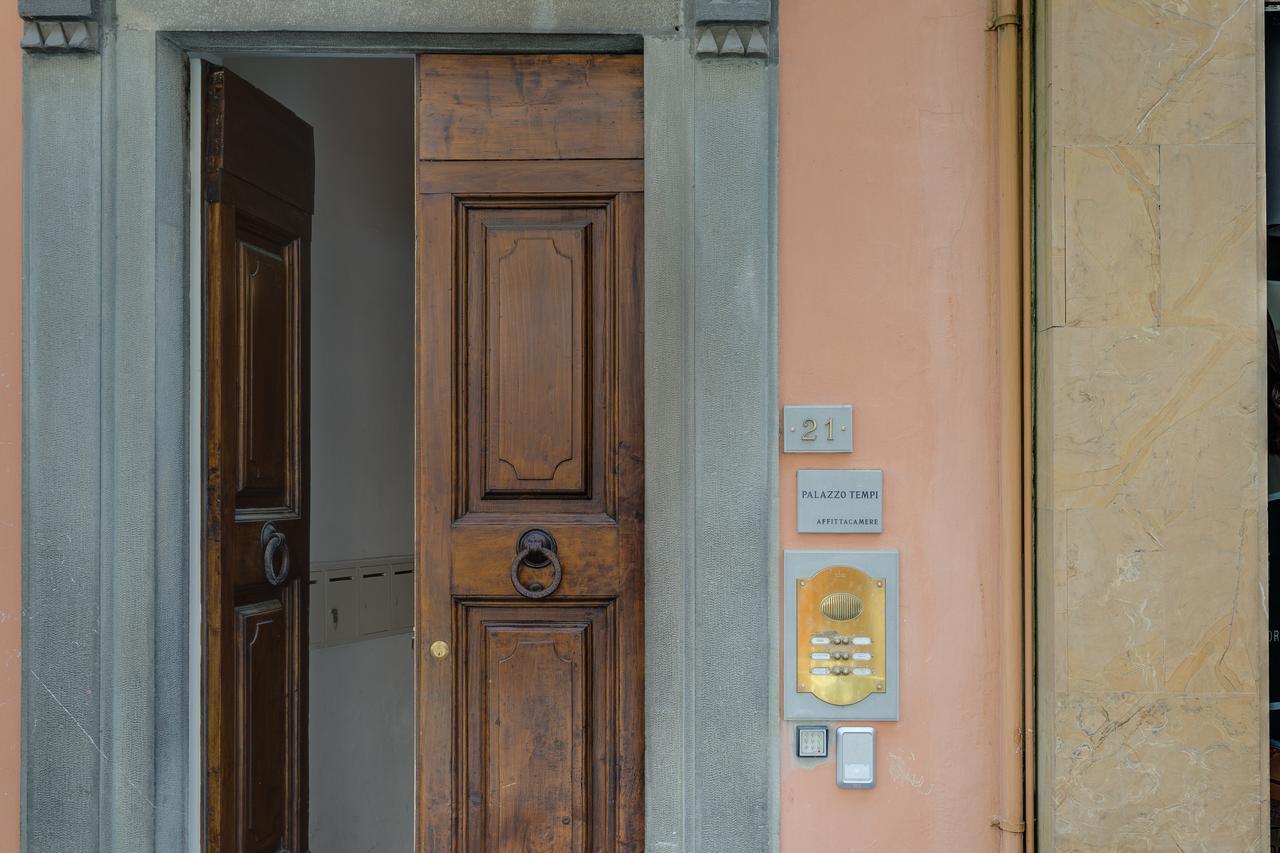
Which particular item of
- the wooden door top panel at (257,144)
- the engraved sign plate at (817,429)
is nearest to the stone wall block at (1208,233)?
the engraved sign plate at (817,429)

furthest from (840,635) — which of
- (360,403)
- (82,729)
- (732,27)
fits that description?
(360,403)

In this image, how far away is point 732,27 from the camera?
2.87 metres

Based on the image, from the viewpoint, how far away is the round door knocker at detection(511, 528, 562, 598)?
2910 mm

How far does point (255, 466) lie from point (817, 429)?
1.67 metres

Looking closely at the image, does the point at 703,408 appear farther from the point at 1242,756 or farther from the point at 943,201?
the point at 1242,756

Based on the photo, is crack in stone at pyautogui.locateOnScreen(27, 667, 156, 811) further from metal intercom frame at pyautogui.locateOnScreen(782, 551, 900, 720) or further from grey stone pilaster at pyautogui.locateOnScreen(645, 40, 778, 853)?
metal intercom frame at pyautogui.locateOnScreen(782, 551, 900, 720)

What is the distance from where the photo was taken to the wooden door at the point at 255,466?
120 inches

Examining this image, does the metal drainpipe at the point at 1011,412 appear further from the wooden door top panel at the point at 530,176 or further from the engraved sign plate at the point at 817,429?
the wooden door top panel at the point at 530,176

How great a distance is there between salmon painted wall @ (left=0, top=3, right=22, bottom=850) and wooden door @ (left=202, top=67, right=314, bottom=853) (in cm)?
47

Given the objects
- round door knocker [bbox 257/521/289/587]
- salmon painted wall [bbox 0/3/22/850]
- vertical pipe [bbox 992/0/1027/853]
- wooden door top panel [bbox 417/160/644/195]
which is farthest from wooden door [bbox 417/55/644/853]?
salmon painted wall [bbox 0/3/22/850]

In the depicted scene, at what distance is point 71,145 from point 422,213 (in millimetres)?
918

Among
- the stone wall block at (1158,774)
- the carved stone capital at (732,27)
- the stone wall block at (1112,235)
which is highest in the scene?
the carved stone capital at (732,27)

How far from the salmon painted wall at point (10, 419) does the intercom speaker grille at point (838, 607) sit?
2.12m

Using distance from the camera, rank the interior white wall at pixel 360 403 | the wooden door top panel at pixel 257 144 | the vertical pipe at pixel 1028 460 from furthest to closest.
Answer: the interior white wall at pixel 360 403 < the wooden door top panel at pixel 257 144 < the vertical pipe at pixel 1028 460
